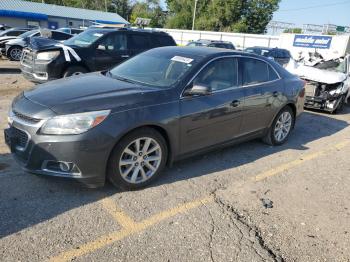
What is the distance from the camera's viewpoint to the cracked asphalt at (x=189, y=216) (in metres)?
3.06

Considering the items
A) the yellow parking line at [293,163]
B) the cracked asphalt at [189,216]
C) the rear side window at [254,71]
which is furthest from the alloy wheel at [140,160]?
the rear side window at [254,71]

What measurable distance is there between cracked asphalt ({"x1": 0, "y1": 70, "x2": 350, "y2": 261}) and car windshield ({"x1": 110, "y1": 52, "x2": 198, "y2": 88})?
47.8 inches

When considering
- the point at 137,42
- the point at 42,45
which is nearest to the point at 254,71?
the point at 137,42

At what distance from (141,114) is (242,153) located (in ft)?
7.70

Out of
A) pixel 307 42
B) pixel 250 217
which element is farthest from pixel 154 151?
pixel 307 42

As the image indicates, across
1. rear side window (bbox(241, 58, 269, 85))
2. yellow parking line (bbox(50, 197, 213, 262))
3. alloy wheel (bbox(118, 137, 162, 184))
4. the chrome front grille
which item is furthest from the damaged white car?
the chrome front grille

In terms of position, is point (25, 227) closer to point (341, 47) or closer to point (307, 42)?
point (341, 47)

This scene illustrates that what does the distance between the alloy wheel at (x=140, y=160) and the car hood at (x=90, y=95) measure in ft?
1.46

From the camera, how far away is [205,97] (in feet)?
14.8

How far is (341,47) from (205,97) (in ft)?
43.3

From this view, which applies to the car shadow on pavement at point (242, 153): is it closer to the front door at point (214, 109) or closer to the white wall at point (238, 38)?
the front door at point (214, 109)

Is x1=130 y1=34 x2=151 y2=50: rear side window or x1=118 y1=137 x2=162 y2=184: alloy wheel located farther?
x1=130 y1=34 x2=151 y2=50: rear side window

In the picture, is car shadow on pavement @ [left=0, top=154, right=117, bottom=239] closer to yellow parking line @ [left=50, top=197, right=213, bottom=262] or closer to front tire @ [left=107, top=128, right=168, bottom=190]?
front tire @ [left=107, top=128, right=168, bottom=190]

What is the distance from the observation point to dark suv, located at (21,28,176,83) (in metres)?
8.66
